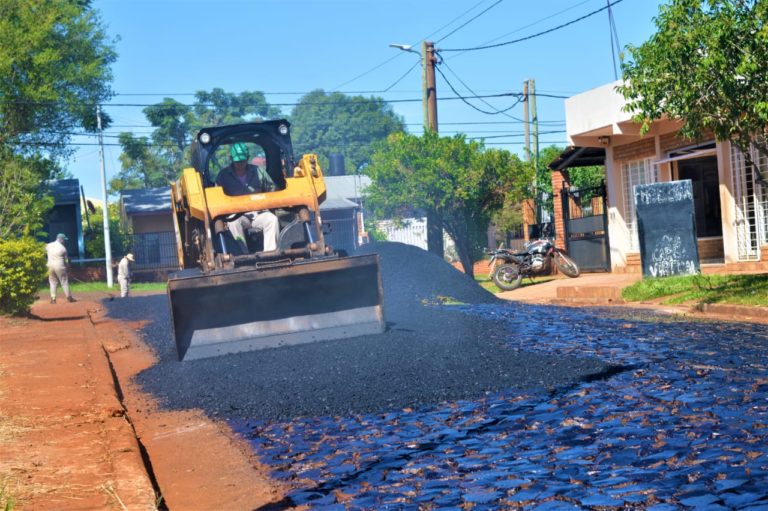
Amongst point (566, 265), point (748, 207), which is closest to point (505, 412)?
point (748, 207)

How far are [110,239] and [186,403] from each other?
35010 millimetres

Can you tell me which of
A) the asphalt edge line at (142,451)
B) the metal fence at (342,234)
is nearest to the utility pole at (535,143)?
the metal fence at (342,234)

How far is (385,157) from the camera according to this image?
105ft

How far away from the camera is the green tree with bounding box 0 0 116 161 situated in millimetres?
38125

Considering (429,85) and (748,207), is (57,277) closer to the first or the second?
(429,85)

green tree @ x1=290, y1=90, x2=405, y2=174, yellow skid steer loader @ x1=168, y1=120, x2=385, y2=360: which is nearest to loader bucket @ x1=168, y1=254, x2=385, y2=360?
yellow skid steer loader @ x1=168, y1=120, x2=385, y2=360

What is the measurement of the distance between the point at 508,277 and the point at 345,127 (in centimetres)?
7017

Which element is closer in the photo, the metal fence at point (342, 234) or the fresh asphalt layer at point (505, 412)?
the fresh asphalt layer at point (505, 412)

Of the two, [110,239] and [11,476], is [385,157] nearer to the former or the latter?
[110,239]

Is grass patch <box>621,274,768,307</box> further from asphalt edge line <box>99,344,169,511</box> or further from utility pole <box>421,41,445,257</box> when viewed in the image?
utility pole <box>421,41,445,257</box>

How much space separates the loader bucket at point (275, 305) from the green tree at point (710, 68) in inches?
229

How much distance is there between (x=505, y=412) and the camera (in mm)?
7836

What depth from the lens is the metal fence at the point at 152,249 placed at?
43219 mm

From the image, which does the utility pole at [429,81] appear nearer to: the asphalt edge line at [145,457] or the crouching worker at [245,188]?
the crouching worker at [245,188]
